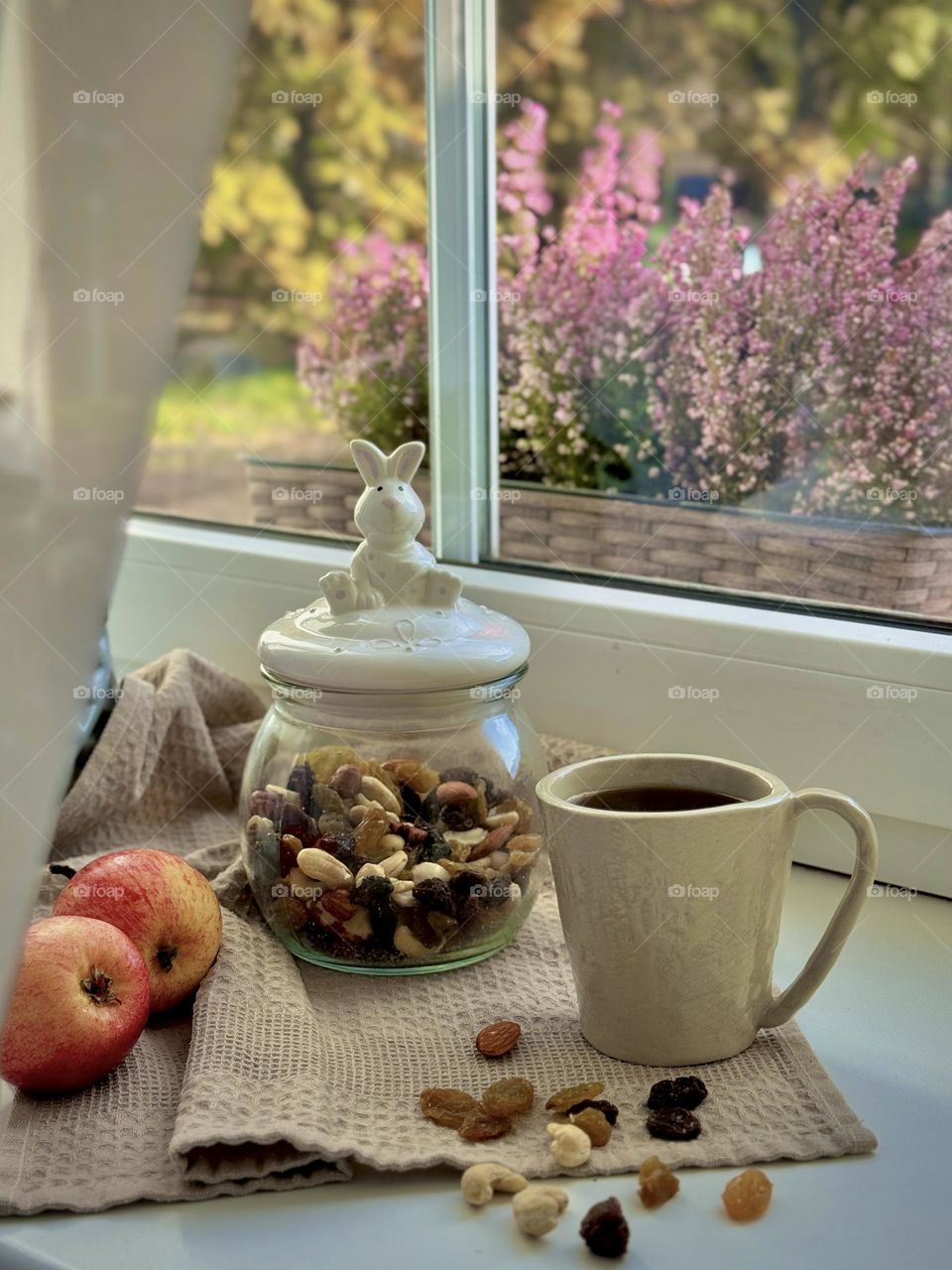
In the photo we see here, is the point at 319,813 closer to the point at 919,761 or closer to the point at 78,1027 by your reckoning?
the point at 78,1027

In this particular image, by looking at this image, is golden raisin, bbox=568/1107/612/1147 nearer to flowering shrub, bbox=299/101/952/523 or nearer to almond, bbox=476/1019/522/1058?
almond, bbox=476/1019/522/1058

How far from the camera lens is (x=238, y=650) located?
3.63 feet

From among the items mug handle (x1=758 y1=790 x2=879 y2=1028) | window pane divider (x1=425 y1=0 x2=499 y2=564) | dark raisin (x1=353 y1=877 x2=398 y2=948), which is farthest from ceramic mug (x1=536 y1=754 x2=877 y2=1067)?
window pane divider (x1=425 y1=0 x2=499 y2=564)

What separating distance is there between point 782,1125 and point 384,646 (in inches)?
11.6

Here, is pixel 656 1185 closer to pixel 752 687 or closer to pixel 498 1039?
pixel 498 1039

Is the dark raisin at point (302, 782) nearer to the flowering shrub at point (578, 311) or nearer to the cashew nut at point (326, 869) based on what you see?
the cashew nut at point (326, 869)

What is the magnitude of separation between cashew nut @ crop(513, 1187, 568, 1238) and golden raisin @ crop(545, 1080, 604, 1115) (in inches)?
2.5

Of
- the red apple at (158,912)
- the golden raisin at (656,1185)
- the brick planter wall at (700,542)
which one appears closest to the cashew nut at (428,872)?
the red apple at (158,912)

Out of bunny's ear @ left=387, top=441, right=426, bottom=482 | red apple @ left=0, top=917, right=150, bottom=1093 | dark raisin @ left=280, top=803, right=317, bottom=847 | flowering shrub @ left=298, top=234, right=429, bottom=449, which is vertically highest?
flowering shrub @ left=298, top=234, right=429, bottom=449

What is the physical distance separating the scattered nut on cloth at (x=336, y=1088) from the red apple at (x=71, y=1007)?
0.05 feet

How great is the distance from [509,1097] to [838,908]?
17cm

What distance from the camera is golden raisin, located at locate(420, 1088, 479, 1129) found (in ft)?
1.83

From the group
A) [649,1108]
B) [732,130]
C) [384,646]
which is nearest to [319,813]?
[384,646]

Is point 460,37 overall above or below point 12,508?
above
